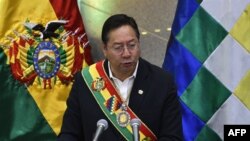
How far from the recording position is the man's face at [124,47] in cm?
217

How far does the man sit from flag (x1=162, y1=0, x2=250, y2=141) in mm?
1223

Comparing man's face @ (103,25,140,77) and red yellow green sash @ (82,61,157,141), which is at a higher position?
man's face @ (103,25,140,77)

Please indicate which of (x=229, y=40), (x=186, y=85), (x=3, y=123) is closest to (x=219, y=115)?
(x=186, y=85)

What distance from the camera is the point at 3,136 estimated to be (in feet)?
12.0

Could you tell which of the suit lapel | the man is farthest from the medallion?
the suit lapel

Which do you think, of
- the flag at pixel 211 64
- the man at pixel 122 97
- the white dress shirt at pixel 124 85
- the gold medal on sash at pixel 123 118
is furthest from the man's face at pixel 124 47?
the flag at pixel 211 64

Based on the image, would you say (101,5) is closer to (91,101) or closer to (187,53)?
(187,53)

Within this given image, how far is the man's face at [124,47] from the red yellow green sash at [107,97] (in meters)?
0.16

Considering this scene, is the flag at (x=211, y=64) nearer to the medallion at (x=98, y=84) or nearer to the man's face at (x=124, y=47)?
the medallion at (x=98, y=84)

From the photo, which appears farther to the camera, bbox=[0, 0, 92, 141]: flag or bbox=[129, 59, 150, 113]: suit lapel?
bbox=[0, 0, 92, 141]: flag

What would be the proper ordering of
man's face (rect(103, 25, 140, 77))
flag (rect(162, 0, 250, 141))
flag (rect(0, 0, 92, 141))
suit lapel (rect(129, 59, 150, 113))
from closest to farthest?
man's face (rect(103, 25, 140, 77)) → suit lapel (rect(129, 59, 150, 113)) → flag (rect(162, 0, 250, 141)) → flag (rect(0, 0, 92, 141))

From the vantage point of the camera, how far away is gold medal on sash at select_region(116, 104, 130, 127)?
225 cm

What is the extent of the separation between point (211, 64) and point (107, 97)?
4.70 feet

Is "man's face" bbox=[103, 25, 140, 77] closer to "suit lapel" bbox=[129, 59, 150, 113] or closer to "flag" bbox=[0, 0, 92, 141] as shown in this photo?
"suit lapel" bbox=[129, 59, 150, 113]
